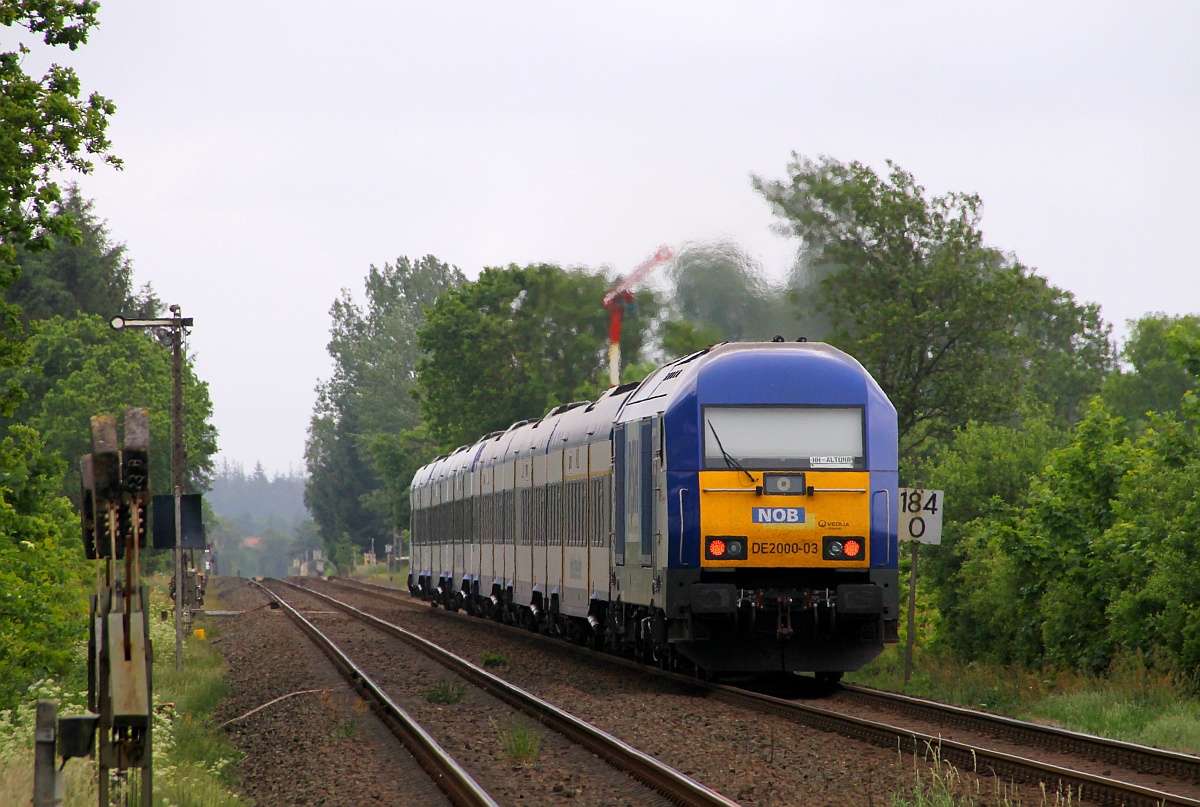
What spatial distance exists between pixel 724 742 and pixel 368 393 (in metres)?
94.5

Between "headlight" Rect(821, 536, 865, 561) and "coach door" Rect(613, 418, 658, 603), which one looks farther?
"coach door" Rect(613, 418, 658, 603)

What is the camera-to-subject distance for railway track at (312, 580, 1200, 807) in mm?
9906

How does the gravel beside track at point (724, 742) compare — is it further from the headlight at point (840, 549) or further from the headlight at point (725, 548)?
the headlight at point (840, 549)

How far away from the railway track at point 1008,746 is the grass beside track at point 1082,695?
0.95 m

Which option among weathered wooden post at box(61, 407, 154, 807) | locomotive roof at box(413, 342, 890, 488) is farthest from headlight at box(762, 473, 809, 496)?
weathered wooden post at box(61, 407, 154, 807)

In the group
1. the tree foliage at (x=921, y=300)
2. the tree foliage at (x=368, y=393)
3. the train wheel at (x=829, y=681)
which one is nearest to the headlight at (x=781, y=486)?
the train wheel at (x=829, y=681)

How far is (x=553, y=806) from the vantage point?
10.2 m

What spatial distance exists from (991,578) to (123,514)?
15.6 metres

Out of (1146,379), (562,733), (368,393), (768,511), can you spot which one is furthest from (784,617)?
(368,393)

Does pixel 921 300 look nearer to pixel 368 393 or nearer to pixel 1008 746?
pixel 1008 746

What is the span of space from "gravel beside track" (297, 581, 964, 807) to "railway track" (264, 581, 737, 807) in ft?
1.00

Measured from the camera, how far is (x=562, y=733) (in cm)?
1386

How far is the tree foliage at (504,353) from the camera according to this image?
60875 millimetres

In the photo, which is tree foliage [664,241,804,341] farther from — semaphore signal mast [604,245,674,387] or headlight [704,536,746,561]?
headlight [704,536,746,561]
